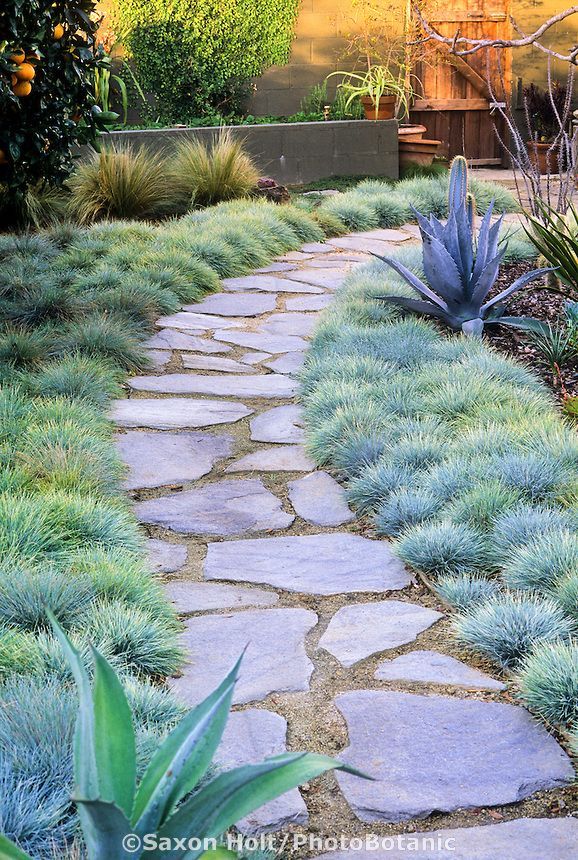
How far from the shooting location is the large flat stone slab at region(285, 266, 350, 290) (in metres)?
6.27

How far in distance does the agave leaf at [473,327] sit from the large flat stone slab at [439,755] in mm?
2860

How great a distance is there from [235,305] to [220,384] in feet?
4.85

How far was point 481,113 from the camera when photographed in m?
11.8

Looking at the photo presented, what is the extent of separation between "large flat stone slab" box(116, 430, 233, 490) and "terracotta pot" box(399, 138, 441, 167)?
7.50 meters

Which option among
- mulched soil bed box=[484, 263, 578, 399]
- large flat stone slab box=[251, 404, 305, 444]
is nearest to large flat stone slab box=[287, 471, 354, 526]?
large flat stone slab box=[251, 404, 305, 444]

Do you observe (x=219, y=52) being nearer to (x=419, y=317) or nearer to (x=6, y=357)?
(x=419, y=317)

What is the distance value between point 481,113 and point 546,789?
11.2 m

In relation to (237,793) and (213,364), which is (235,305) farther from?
(237,793)

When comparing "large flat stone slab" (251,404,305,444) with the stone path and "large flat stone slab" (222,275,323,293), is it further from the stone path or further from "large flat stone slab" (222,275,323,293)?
"large flat stone slab" (222,275,323,293)

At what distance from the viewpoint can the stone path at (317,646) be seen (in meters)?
1.78

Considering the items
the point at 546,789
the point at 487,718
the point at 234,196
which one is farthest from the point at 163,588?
the point at 234,196

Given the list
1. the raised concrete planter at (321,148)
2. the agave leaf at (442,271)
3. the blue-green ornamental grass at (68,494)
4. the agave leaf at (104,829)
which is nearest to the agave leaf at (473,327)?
the agave leaf at (442,271)

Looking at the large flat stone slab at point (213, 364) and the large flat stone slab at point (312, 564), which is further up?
the large flat stone slab at point (213, 364)

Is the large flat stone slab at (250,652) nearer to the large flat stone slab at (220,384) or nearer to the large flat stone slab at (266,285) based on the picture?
the large flat stone slab at (220,384)
